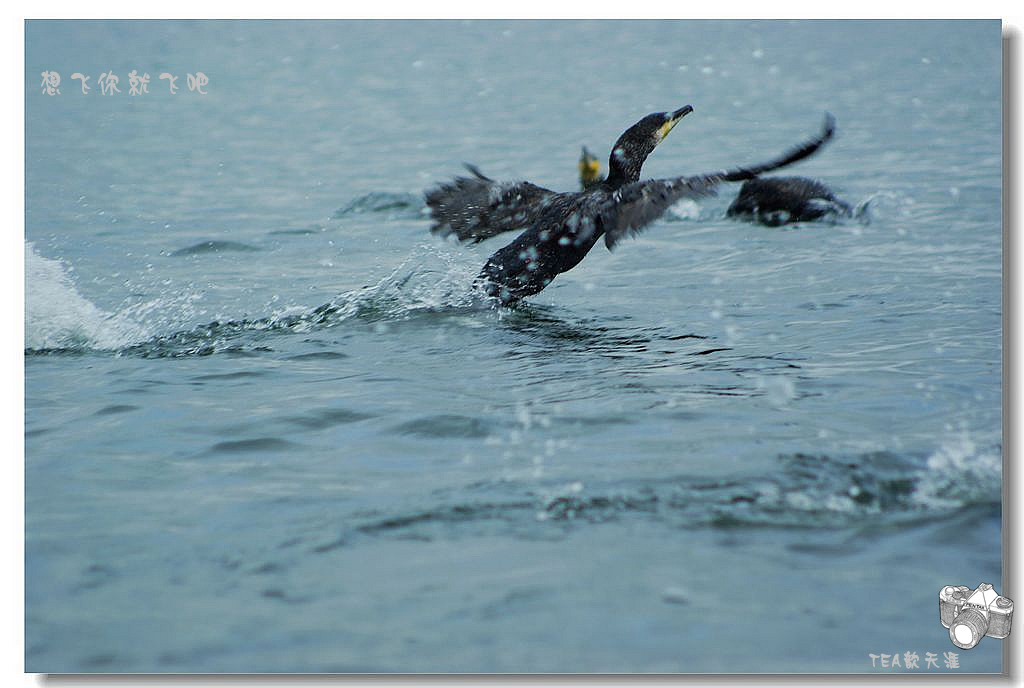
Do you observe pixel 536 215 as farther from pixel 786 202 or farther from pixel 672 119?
pixel 786 202

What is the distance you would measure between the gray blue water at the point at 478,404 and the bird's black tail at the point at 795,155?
0.80m

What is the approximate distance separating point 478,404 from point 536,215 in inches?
92.3

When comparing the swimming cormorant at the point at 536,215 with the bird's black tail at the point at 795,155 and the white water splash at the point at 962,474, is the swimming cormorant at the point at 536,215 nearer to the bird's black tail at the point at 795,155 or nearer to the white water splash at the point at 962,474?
the bird's black tail at the point at 795,155

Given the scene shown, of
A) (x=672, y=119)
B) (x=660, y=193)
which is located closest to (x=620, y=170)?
(x=672, y=119)

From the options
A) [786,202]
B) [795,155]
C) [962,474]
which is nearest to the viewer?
[962,474]

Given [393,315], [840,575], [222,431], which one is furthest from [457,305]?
[840,575]

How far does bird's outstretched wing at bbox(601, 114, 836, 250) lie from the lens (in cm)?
565

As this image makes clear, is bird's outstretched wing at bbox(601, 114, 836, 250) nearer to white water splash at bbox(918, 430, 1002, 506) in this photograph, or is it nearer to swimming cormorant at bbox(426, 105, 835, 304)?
swimming cormorant at bbox(426, 105, 835, 304)

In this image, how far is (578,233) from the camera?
23.3ft

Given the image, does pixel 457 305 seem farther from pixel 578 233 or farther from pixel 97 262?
pixel 97 262

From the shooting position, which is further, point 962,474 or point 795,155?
point 795,155

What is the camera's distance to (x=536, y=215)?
736 centimetres

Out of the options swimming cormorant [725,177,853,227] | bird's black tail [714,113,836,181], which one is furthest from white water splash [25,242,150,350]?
swimming cormorant [725,177,853,227]

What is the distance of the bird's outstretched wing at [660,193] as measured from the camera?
565 centimetres
